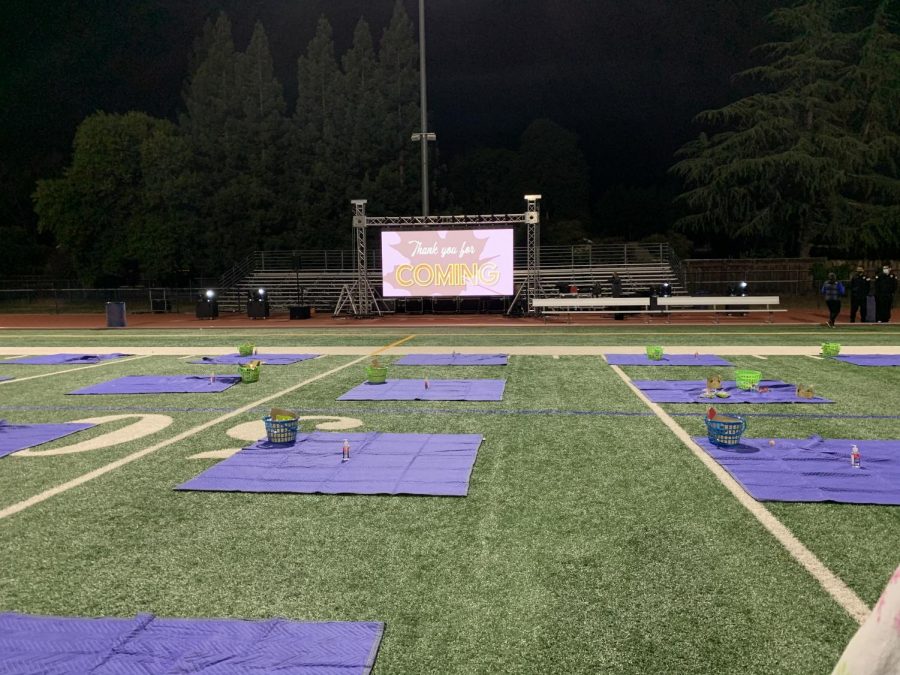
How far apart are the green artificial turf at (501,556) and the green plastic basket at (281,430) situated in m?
0.64

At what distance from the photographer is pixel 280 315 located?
32.0 metres

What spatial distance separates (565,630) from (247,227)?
41.7 meters

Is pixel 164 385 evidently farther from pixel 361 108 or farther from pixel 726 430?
pixel 361 108

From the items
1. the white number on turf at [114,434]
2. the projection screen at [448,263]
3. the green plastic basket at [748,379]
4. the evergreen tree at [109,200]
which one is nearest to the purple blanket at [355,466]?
the white number on turf at [114,434]

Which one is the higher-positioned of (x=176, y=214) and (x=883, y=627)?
(x=176, y=214)

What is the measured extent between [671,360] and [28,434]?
37.5 feet

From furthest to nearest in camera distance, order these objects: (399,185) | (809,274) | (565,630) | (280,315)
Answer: (399,185) < (809,274) < (280,315) < (565,630)

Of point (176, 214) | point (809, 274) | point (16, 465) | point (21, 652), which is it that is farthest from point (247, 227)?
point (21, 652)

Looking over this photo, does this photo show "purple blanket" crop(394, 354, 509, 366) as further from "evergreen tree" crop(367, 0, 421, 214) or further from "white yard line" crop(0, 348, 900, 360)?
"evergreen tree" crop(367, 0, 421, 214)

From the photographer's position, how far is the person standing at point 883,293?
73.8 feet

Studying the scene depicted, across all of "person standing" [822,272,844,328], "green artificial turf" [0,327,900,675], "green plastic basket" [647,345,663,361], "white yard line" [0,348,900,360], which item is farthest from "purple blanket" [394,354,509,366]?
"person standing" [822,272,844,328]

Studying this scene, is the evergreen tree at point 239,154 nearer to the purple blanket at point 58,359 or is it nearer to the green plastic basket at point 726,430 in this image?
the purple blanket at point 58,359

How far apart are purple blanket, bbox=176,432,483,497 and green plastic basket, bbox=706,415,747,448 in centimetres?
253

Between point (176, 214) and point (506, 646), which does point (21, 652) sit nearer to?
point (506, 646)
